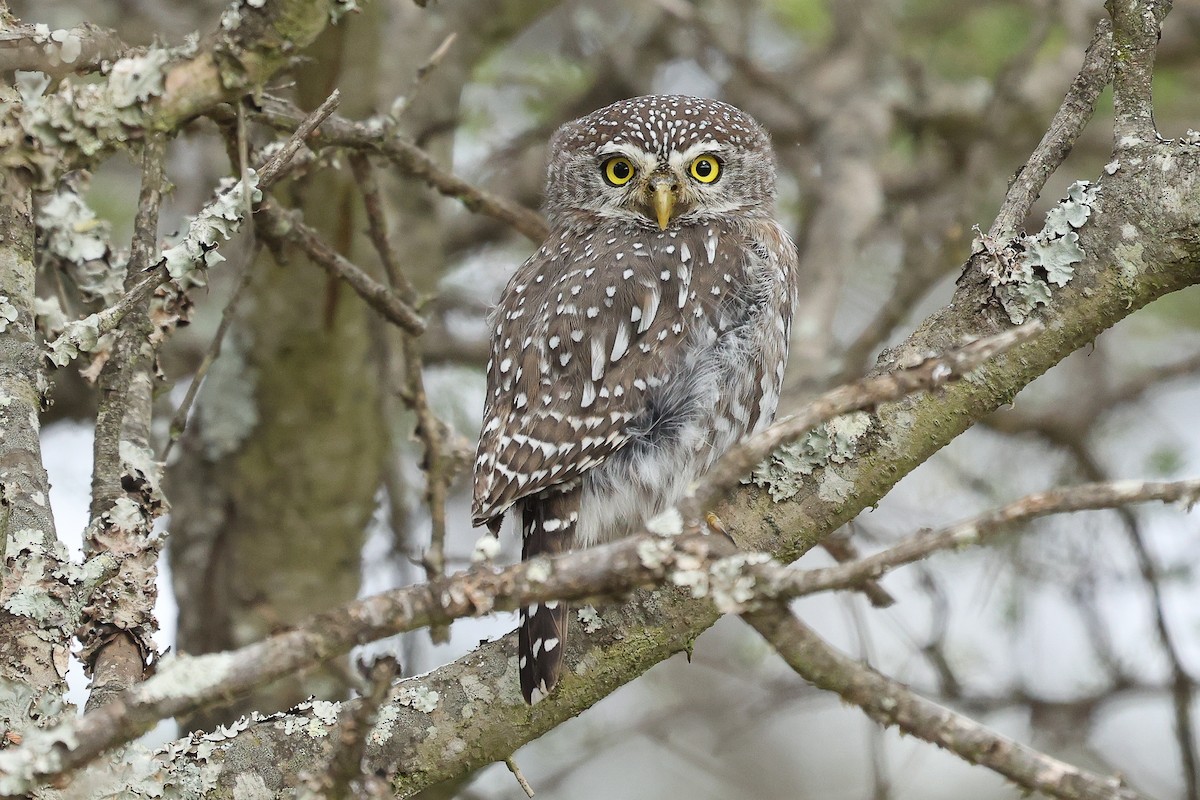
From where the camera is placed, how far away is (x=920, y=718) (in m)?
1.42

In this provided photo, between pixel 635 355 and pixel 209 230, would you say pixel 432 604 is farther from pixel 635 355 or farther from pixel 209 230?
pixel 635 355

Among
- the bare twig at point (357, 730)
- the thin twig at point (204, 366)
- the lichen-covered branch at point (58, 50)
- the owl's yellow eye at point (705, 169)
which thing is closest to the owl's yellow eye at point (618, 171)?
the owl's yellow eye at point (705, 169)

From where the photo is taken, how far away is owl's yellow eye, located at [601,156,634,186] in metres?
3.73

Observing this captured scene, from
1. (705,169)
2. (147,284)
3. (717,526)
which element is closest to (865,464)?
(717,526)

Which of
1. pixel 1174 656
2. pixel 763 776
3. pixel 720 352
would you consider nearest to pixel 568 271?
pixel 720 352

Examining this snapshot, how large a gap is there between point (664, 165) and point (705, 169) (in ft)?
0.56

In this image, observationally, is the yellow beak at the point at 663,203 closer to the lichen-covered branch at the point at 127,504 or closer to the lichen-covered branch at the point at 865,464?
the lichen-covered branch at the point at 865,464

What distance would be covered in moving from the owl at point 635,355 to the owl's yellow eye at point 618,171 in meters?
0.05

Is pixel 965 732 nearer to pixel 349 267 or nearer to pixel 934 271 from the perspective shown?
pixel 349 267

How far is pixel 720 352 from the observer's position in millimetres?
3100

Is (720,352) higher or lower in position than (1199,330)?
lower

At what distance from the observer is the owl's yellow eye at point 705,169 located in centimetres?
371

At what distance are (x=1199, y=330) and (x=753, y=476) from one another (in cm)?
393

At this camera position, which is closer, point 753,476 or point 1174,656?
point 753,476
